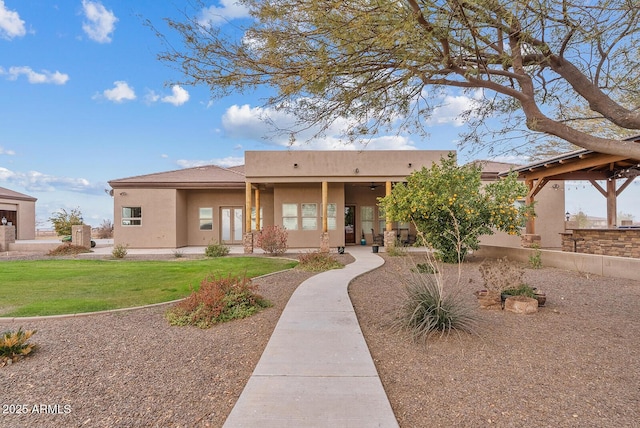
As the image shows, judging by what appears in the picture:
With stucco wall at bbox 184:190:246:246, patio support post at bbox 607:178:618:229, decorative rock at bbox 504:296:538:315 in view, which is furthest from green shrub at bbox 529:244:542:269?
stucco wall at bbox 184:190:246:246

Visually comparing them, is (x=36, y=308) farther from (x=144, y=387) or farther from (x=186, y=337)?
(x=144, y=387)

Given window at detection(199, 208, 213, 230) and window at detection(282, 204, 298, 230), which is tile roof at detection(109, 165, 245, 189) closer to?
window at detection(199, 208, 213, 230)

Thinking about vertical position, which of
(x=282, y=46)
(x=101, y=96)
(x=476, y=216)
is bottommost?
(x=476, y=216)

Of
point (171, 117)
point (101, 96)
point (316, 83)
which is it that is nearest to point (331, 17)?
point (316, 83)

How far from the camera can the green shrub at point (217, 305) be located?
17.5 feet

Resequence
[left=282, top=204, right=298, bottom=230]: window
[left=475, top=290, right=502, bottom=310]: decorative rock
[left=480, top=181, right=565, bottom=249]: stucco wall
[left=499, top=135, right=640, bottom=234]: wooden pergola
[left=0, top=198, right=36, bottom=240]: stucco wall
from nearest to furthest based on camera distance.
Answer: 1. [left=475, top=290, right=502, bottom=310]: decorative rock
2. [left=499, top=135, right=640, bottom=234]: wooden pergola
3. [left=480, top=181, right=565, bottom=249]: stucco wall
4. [left=282, top=204, right=298, bottom=230]: window
5. [left=0, top=198, right=36, bottom=240]: stucco wall

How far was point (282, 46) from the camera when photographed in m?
5.18

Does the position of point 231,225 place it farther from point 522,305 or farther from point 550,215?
point 550,215

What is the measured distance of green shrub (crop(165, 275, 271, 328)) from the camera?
17.5ft

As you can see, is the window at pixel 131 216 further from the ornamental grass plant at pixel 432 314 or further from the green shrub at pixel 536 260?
the green shrub at pixel 536 260

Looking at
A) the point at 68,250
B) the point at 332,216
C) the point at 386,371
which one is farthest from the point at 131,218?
the point at 386,371

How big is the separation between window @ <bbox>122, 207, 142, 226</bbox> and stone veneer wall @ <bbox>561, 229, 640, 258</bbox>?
787 inches

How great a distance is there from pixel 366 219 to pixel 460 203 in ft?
31.8

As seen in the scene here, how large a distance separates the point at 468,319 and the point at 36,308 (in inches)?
289
